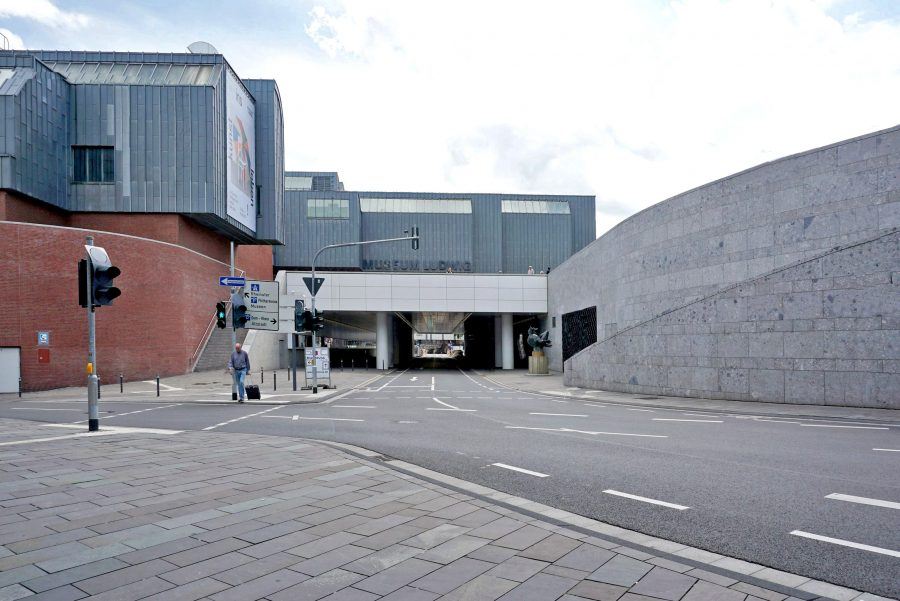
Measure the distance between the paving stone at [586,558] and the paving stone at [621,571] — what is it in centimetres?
5

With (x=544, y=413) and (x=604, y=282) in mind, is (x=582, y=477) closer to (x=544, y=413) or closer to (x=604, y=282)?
(x=544, y=413)

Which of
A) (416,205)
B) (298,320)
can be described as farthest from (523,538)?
(416,205)

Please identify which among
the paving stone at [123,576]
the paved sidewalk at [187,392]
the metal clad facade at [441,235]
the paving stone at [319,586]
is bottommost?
the paved sidewalk at [187,392]

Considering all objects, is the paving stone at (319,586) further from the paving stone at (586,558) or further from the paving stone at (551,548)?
the paving stone at (586,558)

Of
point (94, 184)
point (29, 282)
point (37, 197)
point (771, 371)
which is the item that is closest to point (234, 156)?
point (94, 184)

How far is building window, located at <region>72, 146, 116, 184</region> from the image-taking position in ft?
119

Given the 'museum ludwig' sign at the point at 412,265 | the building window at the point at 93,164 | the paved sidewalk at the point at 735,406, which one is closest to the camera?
the paved sidewalk at the point at 735,406

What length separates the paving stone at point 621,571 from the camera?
13.4 feet

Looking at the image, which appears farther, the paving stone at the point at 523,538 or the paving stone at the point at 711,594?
the paving stone at the point at 523,538

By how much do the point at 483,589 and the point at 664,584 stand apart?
1.20 m

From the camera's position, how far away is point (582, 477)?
7.56 meters

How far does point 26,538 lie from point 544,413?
12.2 meters

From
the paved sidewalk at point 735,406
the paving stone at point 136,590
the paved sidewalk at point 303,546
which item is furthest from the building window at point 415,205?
the paving stone at point 136,590

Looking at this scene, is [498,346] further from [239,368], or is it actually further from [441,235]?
[239,368]
